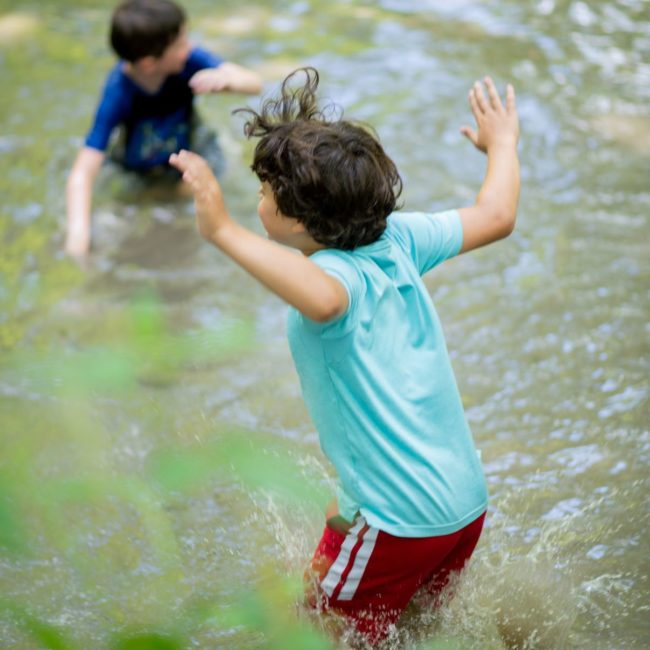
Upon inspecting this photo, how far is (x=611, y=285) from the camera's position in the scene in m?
3.78

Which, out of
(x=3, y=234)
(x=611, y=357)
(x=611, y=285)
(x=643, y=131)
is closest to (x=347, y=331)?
(x=611, y=357)

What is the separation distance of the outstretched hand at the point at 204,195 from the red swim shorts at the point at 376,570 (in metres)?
0.67

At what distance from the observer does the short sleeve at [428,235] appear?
205cm

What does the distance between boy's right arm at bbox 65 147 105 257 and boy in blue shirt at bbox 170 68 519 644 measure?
220 cm

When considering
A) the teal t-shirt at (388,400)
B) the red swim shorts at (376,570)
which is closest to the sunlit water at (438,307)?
the red swim shorts at (376,570)

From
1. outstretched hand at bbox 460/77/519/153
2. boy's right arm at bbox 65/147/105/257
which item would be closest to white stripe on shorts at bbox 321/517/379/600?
outstretched hand at bbox 460/77/519/153

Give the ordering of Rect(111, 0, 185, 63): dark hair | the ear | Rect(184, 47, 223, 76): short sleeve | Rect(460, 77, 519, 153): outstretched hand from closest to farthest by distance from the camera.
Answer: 1. Rect(460, 77, 519, 153): outstretched hand
2. Rect(111, 0, 185, 63): dark hair
3. the ear
4. Rect(184, 47, 223, 76): short sleeve

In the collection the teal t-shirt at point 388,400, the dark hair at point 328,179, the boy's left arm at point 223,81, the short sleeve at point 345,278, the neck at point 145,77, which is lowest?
the neck at point 145,77

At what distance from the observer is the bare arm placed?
167cm

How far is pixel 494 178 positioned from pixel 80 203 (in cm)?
232

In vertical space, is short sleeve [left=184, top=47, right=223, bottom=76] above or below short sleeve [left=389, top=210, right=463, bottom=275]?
below

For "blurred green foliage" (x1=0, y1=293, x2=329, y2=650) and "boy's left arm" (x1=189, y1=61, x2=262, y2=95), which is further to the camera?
"boy's left arm" (x1=189, y1=61, x2=262, y2=95)

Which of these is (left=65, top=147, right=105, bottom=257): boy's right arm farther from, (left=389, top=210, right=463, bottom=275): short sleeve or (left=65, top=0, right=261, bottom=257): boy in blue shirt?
(left=389, top=210, right=463, bottom=275): short sleeve

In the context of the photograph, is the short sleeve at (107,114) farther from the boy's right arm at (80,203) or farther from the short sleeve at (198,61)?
the short sleeve at (198,61)
